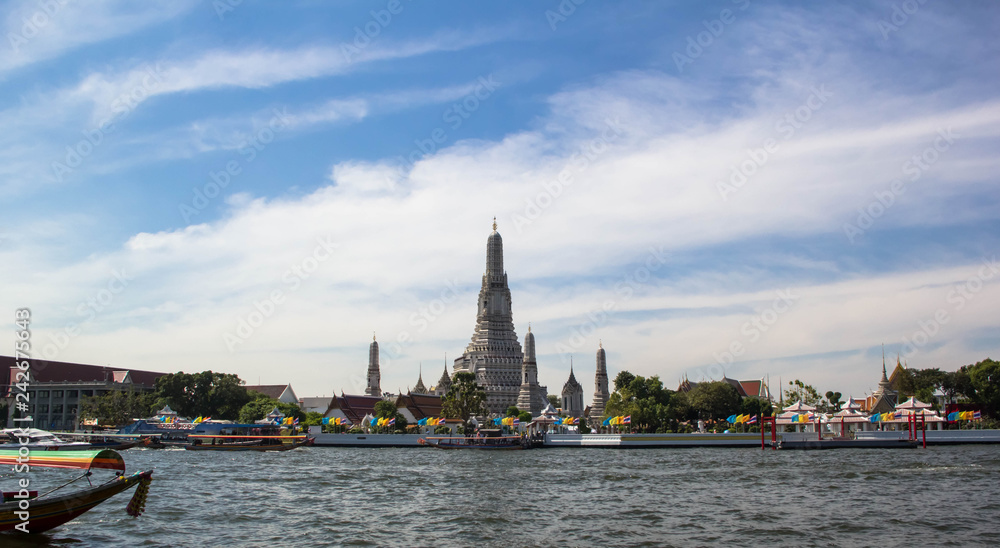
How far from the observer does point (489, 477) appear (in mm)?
42781

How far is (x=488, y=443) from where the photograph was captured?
Answer: 75562mm

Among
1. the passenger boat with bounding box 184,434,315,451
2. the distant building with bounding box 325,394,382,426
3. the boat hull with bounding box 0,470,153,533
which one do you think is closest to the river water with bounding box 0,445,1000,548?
the boat hull with bounding box 0,470,153,533

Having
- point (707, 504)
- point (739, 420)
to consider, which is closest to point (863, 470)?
point (707, 504)

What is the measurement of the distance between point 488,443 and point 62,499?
2160 inches

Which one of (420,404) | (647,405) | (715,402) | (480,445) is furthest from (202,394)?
(715,402)

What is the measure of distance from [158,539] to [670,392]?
77.4 meters

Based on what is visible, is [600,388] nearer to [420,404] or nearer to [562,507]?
[420,404]

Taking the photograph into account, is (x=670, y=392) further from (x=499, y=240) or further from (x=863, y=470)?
(x=499, y=240)

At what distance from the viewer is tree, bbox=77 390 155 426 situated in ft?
325

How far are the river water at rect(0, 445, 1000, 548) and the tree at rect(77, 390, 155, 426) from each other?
57.5 m

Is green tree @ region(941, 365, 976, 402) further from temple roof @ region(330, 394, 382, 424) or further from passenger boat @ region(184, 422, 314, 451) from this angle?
temple roof @ region(330, 394, 382, 424)

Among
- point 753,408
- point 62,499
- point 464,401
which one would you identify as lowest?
point 62,499

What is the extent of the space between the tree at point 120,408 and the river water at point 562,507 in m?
57.5

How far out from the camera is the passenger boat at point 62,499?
2133 centimetres
